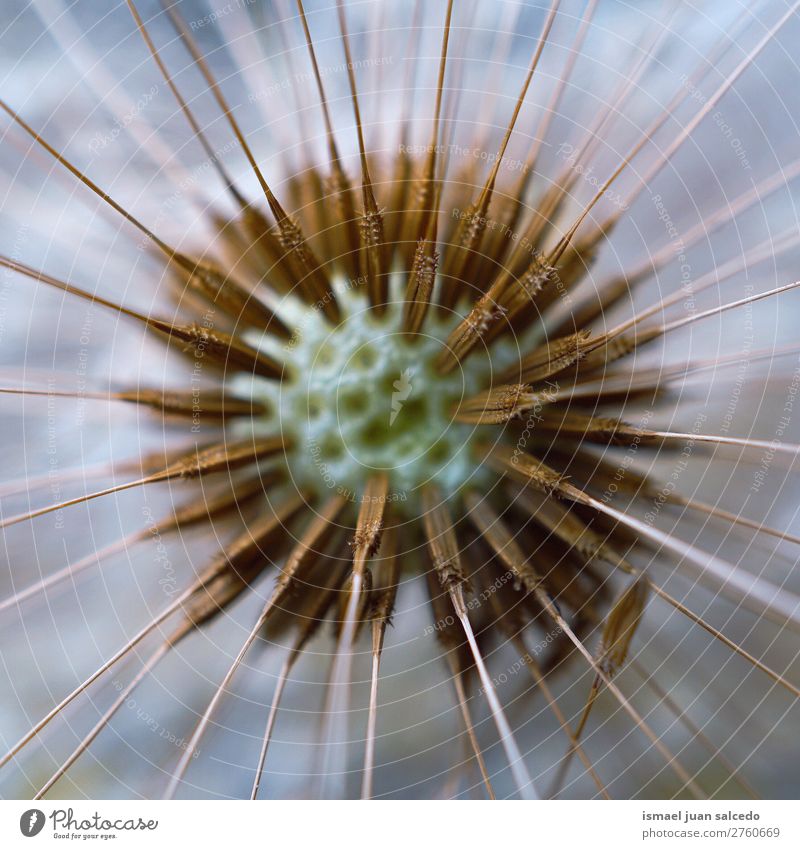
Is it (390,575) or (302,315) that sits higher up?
(302,315)

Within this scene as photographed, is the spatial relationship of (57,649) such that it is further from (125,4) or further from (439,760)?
(125,4)
